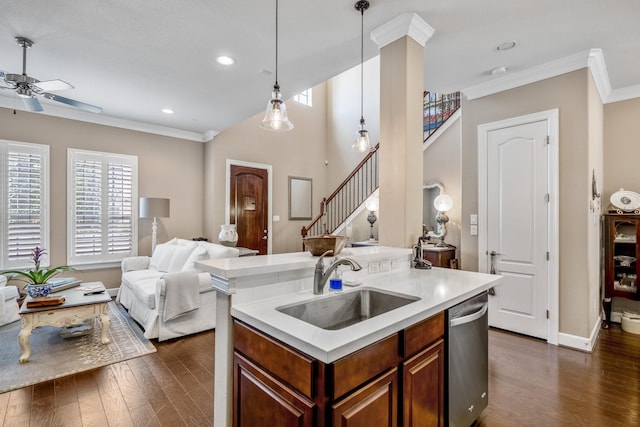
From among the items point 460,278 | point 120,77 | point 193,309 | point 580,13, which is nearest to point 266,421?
point 460,278

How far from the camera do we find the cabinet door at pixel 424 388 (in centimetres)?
137

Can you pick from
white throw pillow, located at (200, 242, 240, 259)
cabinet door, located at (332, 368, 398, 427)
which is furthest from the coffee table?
cabinet door, located at (332, 368, 398, 427)

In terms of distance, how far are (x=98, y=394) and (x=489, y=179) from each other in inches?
167

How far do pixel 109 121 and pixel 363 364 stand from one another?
5705mm

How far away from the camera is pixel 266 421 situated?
4.17 feet

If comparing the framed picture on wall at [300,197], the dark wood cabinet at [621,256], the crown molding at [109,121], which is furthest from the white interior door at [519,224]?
the crown molding at [109,121]

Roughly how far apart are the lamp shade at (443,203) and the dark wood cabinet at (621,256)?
1735 millimetres

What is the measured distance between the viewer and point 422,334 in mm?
1467

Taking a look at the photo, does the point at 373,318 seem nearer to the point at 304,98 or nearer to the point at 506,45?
the point at 506,45

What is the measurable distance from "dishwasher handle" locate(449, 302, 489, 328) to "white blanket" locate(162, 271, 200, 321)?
275 centimetres

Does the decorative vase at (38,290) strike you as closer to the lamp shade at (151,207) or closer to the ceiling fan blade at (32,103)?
the ceiling fan blade at (32,103)

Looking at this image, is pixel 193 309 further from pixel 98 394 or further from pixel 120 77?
pixel 120 77

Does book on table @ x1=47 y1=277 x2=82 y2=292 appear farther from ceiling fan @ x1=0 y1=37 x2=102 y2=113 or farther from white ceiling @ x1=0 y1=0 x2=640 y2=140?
white ceiling @ x1=0 y1=0 x2=640 y2=140

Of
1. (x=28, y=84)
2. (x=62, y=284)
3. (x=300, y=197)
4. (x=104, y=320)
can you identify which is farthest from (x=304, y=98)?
(x=104, y=320)
